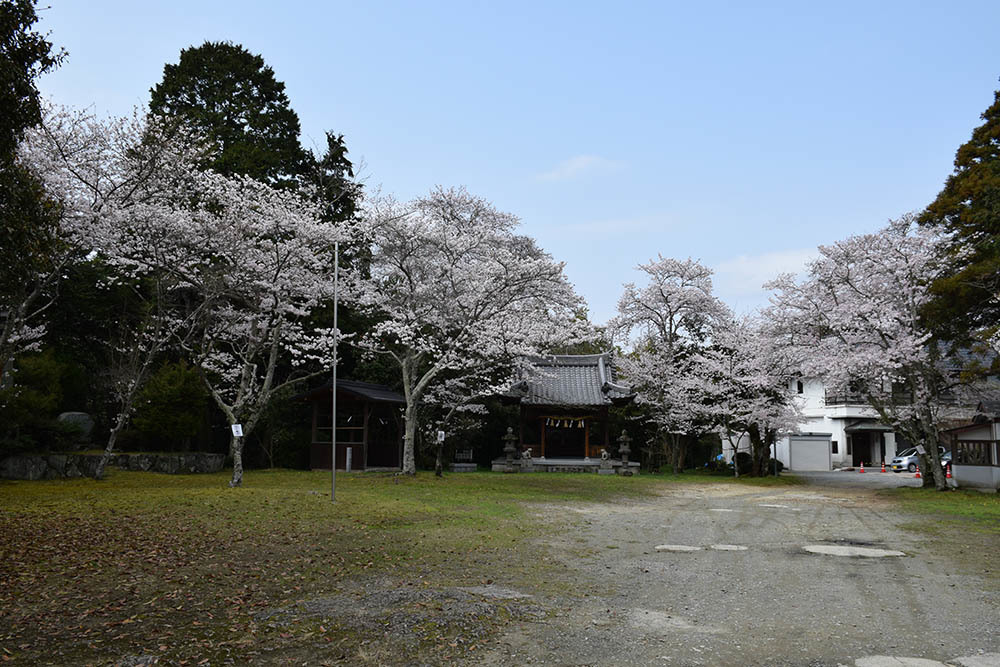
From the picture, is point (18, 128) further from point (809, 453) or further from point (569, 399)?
point (809, 453)

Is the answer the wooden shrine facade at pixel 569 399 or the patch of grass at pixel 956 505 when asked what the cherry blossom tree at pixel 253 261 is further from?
the patch of grass at pixel 956 505

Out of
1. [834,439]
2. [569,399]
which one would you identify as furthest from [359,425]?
[834,439]

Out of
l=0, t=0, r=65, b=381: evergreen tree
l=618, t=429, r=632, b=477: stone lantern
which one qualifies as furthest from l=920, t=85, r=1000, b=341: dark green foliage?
l=0, t=0, r=65, b=381: evergreen tree

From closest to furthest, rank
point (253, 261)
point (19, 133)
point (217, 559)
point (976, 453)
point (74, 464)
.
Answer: point (217, 559), point (19, 133), point (74, 464), point (253, 261), point (976, 453)

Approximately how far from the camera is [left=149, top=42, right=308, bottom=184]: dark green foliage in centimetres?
2722

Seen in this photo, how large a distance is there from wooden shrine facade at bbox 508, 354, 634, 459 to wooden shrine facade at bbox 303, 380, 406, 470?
15.7 feet

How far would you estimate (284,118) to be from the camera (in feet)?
95.8

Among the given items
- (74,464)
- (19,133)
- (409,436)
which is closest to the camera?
(19,133)

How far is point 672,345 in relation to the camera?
29312 mm

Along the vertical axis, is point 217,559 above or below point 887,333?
below

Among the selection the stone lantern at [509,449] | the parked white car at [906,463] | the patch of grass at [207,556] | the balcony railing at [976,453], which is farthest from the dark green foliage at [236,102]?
the parked white car at [906,463]

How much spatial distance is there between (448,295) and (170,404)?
8.52 m

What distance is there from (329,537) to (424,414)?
589 inches

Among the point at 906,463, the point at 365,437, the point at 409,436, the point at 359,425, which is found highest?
the point at 359,425
